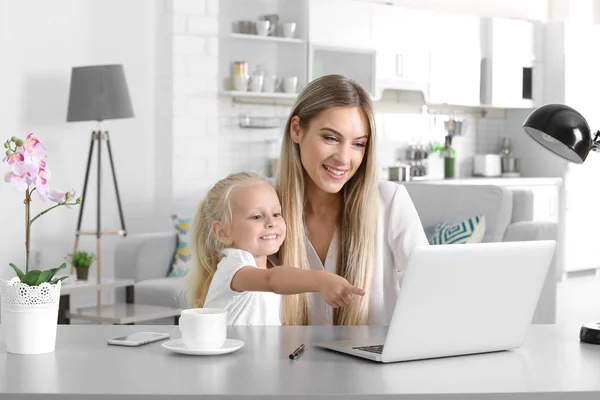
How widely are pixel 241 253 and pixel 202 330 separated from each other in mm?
535

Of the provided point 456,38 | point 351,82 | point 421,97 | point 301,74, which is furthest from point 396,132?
point 351,82

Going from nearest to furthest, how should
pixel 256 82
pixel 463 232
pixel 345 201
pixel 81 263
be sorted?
pixel 345 201 → pixel 463 232 → pixel 81 263 → pixel 256 82

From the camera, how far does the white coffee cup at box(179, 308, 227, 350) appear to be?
5.11 ft

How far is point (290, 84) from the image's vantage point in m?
6.55

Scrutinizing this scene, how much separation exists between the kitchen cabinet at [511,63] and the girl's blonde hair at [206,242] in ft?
19.9

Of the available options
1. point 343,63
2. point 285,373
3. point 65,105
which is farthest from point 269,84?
point 285,373

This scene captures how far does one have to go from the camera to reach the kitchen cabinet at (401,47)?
7172mm

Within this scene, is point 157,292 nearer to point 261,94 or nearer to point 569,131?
point 261,94

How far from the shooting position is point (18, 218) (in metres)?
5.53

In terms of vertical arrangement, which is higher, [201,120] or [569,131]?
[201,120]

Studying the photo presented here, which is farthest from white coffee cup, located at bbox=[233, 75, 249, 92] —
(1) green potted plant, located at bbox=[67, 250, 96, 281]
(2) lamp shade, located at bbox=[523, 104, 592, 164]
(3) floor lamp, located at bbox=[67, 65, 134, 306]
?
(2) lamp shade, located at bbox=[523, 104, 592, 164]

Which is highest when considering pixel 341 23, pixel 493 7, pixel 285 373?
pixel 493 7

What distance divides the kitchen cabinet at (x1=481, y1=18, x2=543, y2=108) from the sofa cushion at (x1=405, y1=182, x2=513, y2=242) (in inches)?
147

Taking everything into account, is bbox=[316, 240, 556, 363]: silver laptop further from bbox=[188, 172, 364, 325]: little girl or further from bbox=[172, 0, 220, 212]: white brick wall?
bbox=[172, 0, 220, 212]: white brick wall
